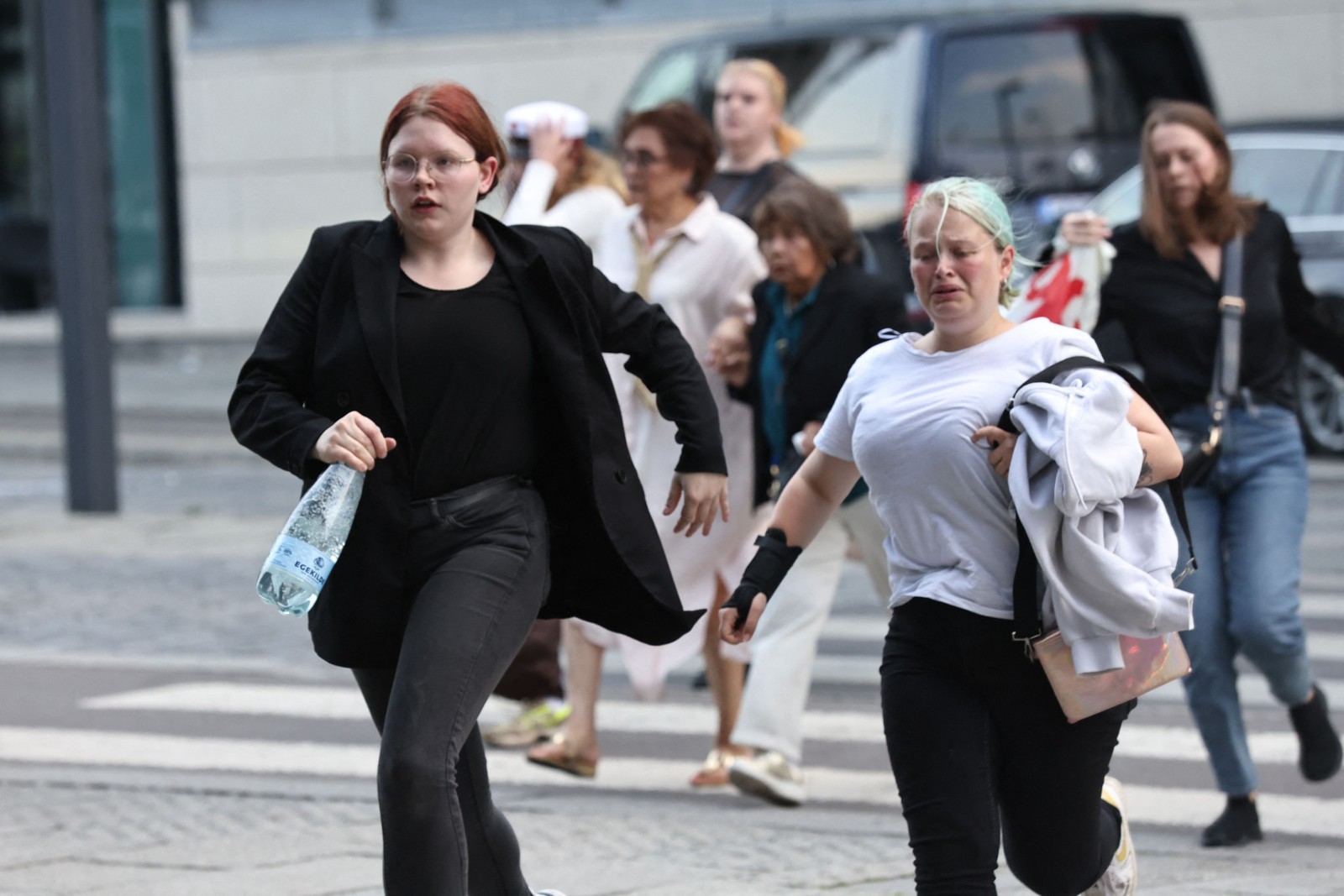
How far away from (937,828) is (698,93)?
9.91m

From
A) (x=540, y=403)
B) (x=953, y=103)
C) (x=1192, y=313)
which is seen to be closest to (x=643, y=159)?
(x=1192, y=313)

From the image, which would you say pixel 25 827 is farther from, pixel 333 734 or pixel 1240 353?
pixel 1240 353

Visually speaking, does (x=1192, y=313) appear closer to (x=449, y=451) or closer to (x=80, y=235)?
(x=449, y=451)

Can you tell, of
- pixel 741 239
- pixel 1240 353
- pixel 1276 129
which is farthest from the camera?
pixel 1276 129

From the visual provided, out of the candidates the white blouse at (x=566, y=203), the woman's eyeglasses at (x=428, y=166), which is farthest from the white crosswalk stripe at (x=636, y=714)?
the woman's eyeglasses at (x=428, y=166)

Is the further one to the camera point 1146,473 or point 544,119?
point 544,119

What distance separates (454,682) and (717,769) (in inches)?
103

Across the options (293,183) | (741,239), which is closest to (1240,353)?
(741,239)

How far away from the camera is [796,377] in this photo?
6242 millimetres

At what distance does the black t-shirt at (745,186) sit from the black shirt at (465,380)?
3.05m

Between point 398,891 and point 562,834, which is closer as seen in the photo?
point 398,891

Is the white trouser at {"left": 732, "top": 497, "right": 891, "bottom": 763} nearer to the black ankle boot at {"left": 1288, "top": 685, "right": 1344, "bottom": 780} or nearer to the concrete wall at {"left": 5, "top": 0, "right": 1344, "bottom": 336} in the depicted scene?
the black ankle boot at {"left": 1288, "top": 685, "right": 1344, "bottom": 780}

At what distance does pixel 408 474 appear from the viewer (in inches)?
157

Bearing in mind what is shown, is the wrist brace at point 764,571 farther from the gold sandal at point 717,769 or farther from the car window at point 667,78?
the car window at point 667,78
